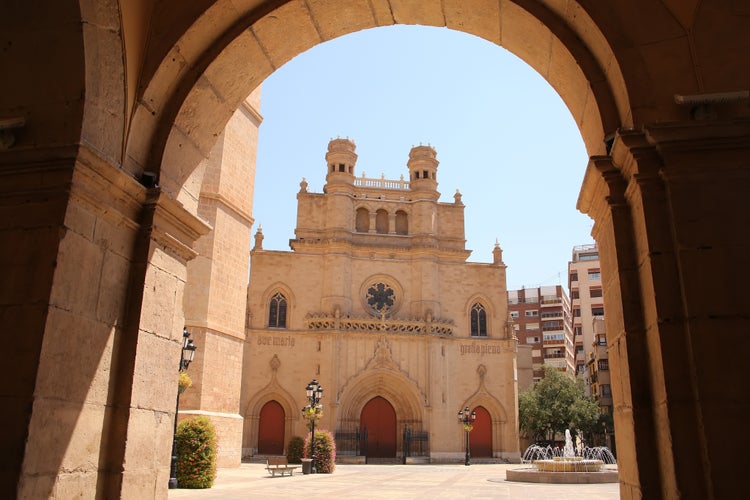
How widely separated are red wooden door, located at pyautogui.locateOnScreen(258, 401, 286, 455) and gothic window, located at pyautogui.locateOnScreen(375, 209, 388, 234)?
11.1m

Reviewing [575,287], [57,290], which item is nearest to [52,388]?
[57,290]

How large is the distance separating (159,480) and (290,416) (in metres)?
25.7

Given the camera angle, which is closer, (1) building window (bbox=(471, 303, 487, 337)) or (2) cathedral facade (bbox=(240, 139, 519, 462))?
(2) cathedral facade (bbox=(240, 139, 519, 462))

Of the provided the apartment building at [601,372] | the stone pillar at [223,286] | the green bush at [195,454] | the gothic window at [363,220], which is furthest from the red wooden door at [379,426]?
the apartment building at [601,372]

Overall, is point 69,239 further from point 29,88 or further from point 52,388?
point 29,88

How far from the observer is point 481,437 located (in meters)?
31.4

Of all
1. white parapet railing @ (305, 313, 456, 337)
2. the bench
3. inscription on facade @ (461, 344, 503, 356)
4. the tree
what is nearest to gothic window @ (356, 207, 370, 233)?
white parapet railing @ (305, 313, 456, 337)

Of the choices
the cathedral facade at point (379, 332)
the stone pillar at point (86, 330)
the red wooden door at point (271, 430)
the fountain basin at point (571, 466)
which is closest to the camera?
the stone pillar at point (86, 330)

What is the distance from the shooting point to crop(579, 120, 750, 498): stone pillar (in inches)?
137

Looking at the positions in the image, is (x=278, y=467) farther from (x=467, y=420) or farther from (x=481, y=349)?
(x=481, y=349)

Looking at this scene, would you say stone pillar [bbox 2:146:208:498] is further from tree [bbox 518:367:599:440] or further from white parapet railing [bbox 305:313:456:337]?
tree [bbox 518:367:599:440]

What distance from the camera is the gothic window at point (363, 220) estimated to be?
113 feet

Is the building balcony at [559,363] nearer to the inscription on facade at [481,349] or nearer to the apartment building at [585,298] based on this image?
the apartment building at [585,298]

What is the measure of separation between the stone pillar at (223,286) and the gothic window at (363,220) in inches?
655
